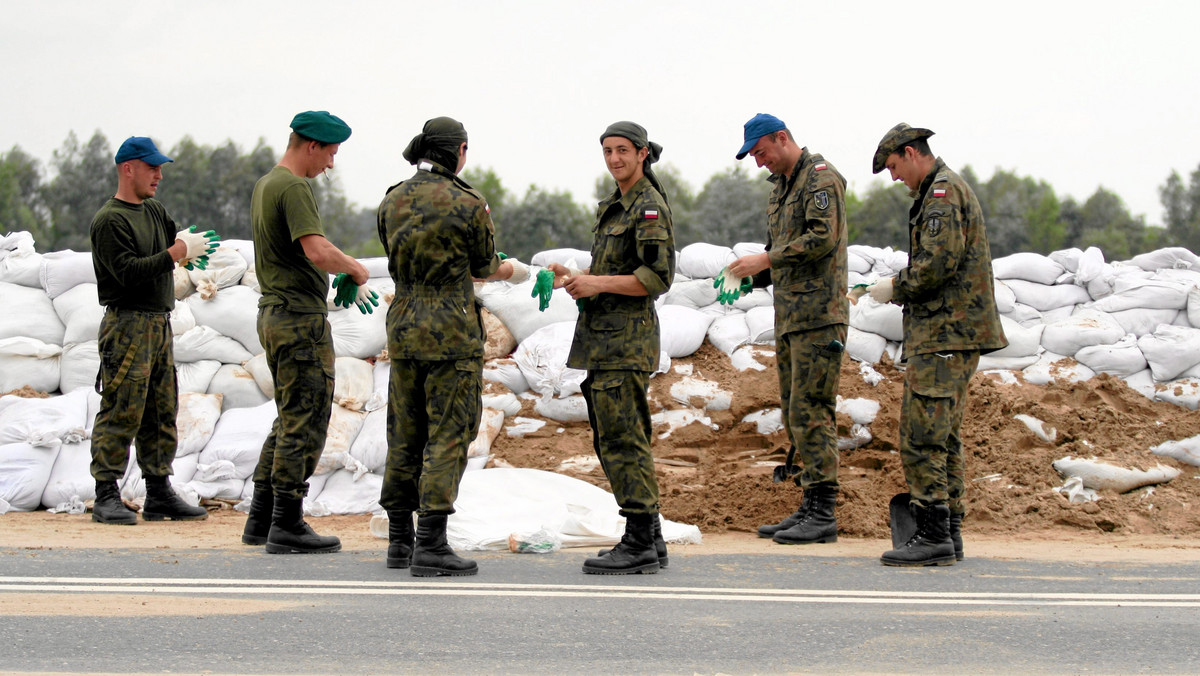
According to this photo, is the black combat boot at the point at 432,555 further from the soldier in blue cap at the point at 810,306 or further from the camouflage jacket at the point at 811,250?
the camouflage jacket at the point at 811,250

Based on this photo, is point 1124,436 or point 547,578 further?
point 1124,436

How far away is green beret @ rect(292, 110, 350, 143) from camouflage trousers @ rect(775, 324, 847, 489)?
2.24 metres

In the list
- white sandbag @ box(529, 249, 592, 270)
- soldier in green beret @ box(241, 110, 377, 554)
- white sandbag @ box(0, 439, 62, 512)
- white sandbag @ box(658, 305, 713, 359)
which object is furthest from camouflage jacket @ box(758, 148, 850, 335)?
white sandbag @ box(0, 439, 62, 512)

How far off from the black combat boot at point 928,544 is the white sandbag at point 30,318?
563 cm

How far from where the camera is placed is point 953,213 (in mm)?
4605

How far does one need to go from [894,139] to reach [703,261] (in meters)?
3.66

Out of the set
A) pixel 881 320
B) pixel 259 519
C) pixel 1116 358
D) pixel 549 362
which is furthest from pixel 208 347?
pixel 1116 358


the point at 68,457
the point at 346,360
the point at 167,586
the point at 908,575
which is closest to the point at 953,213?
the point at 908,575

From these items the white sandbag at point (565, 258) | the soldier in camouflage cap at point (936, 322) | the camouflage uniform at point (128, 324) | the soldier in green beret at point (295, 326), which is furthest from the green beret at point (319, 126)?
the white sandbag at point (565, 258)

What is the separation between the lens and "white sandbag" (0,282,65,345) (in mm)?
7516

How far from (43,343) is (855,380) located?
5.22 meters

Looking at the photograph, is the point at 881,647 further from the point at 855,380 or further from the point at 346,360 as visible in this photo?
the point at 346,360

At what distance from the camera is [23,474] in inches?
250

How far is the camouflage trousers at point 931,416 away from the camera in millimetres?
4617
